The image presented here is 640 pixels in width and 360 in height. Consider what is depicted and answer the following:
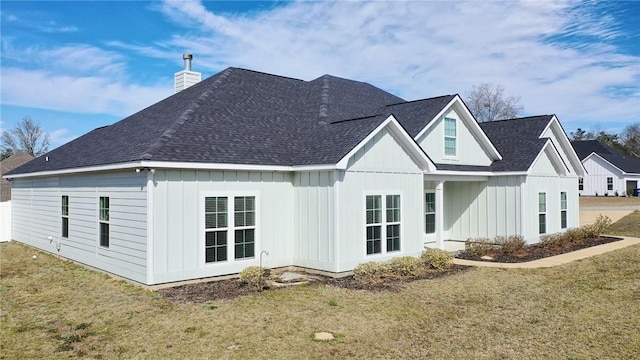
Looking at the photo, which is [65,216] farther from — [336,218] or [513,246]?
[513,246]

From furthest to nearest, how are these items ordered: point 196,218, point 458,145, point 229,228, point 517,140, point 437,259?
1. point 517,140
2. point 458,145
3. point 437,259
4. point 229,228
5. point 196,218

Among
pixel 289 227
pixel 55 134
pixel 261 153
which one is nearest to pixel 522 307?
pixel 289 227

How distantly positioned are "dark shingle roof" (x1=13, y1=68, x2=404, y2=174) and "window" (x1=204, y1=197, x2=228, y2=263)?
43.0 inches

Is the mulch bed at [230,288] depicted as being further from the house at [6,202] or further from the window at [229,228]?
the house at [6,202]

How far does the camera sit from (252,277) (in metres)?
10.9

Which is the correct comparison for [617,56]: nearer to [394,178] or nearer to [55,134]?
[394,178]

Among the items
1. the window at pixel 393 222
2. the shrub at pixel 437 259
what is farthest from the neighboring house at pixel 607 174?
the window at pixel 393 222

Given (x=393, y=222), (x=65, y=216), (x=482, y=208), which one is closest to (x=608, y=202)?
(x=482, y=208)

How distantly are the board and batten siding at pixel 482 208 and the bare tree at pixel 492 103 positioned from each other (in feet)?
132

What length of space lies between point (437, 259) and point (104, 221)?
31.2 ft

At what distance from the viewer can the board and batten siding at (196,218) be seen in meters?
11.0

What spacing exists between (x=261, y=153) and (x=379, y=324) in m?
6.58

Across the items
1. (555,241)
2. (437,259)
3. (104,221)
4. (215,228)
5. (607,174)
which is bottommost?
(555,241)

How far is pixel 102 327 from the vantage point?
8.02 metres
